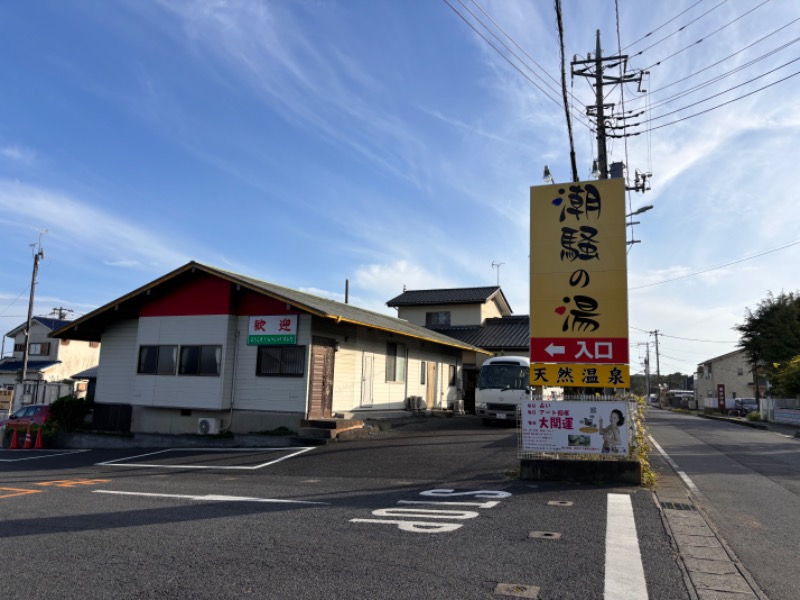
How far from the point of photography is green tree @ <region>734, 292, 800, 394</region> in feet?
96.9

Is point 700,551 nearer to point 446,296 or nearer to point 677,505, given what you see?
point 677,505

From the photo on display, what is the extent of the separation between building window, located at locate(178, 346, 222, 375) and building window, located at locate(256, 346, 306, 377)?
1271 mm

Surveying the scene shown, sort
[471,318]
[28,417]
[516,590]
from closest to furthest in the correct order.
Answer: [516,590] < [28,417] < [471,318]

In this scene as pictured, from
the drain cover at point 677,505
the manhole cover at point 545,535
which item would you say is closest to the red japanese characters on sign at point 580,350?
the drain cover at point 677,505

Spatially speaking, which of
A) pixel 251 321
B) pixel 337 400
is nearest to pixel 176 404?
→ pixel 251 321

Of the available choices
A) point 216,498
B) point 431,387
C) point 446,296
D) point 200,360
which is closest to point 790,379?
point 431,387

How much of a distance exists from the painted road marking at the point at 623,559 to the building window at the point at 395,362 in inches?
546

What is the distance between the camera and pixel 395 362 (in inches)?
826

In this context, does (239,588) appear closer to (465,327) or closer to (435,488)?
(435,488)

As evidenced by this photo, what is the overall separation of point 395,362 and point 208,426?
7.25 meters

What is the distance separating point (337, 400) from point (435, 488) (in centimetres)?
891

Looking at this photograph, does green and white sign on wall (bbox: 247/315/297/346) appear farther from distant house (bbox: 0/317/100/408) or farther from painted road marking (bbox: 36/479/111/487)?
distant house (bbox: 0/317/100/408)

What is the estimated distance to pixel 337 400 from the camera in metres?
17.2

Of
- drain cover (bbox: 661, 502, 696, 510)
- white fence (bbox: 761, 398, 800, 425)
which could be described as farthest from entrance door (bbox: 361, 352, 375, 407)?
white fence (bbox: 761, 398, 800, 425)
